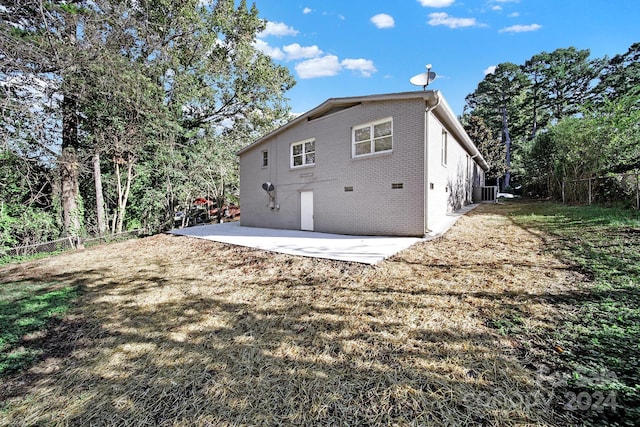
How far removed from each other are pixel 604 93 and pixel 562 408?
133 ft

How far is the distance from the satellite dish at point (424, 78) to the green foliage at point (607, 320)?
5.40m

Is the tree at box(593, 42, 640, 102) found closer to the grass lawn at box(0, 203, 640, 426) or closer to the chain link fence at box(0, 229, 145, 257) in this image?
the grass lawn at box(0, 203, 640, 426)

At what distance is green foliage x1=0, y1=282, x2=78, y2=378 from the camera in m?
2.77

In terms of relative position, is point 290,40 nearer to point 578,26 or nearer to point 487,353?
point 578,26

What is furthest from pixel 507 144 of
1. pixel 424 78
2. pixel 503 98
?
pixel 424 78

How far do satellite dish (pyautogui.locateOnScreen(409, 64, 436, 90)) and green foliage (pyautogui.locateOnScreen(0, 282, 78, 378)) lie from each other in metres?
9.60

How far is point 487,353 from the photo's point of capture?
2.30 metres

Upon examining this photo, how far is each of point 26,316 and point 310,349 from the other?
13.9 ft

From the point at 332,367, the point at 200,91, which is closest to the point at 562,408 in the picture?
the point at 332,367

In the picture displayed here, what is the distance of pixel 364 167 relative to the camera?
8570 mm

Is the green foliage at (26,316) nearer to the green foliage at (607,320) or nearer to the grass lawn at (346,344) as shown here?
the grass lawn at (346,344)

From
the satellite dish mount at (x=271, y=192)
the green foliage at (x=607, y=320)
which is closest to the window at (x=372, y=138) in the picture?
the satellite dish mount at (x=271, y=192)

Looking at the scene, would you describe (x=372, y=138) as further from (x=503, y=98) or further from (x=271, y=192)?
(x=503, y=98)

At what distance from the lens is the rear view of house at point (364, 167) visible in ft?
24.8
